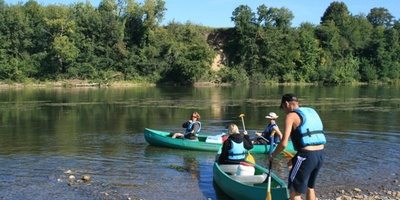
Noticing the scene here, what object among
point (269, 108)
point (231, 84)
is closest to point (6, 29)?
point (231, 84)

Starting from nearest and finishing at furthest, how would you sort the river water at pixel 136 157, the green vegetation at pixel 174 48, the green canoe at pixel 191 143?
the river water at pixel 136 157 → the green canoe at pixel 191 143 → the green vegetation at pixel 174 48

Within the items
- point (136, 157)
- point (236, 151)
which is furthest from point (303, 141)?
point (136, 157)

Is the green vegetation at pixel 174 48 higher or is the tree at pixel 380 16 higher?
the tree at pixel 380 16

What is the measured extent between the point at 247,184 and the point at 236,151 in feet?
3.69

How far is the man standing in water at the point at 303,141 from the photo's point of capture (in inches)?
230

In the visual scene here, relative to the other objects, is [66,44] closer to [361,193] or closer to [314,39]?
[314,39]

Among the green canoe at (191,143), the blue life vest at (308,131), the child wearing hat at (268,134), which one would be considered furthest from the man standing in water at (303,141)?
the green canoe at (191,143)

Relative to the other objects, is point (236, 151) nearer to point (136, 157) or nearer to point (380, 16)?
point (136, 157)

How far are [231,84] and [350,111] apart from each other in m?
41.3

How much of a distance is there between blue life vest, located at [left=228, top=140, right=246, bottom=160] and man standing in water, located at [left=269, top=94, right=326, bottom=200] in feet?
10.4

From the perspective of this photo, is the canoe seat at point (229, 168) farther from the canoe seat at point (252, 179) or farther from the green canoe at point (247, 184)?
the canoe seat at point (252, 179)

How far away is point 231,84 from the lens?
6688cm

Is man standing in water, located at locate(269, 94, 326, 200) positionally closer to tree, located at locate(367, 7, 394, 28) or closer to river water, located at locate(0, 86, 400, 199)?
river water, located at locate(0, 86, 400, 199)

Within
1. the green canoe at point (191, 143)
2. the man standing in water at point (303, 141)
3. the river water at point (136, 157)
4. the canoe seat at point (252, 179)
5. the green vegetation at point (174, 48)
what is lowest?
the river water at point (136, 157)
